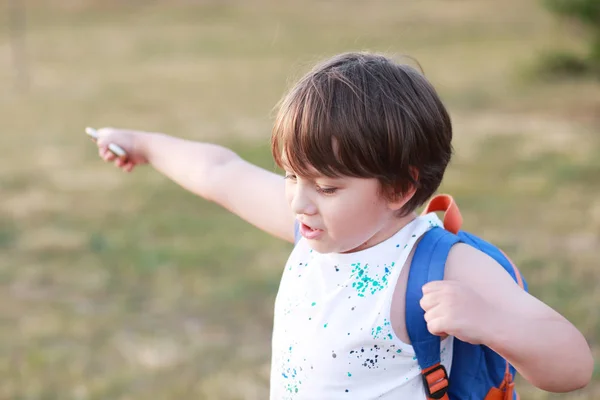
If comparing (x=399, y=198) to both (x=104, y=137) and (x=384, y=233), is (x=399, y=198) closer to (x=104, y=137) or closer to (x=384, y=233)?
(x=384, y=233)

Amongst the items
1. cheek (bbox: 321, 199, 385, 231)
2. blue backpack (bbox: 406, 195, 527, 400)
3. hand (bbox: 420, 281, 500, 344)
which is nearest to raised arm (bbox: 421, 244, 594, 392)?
hand (bbox: 420, 281, 500, 344)

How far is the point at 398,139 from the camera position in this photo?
5.26 ft

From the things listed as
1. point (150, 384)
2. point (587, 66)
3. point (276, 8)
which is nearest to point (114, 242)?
point (150, 384)

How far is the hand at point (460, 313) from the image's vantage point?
1.44 meters

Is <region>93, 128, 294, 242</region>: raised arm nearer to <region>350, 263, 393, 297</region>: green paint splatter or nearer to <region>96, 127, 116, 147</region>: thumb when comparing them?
<region>96, 127, 116, 147</region>: thumb

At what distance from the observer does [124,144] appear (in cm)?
233

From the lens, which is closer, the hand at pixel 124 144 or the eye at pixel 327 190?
the eye at pixel 327 190

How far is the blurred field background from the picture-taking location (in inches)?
148

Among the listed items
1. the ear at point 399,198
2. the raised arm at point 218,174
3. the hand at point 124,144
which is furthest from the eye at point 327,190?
the hand at point 124,144

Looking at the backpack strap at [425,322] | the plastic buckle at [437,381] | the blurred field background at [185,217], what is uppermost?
the backpack strap at [425,322]

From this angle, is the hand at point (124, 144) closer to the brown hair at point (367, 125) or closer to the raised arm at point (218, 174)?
the raised arm at point (218, 174)

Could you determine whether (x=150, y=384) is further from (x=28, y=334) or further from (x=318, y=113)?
(x=318, y=113)

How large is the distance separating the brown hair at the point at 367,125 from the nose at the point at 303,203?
38mm

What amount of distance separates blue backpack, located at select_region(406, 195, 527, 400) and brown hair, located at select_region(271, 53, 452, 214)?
5.1 inches
